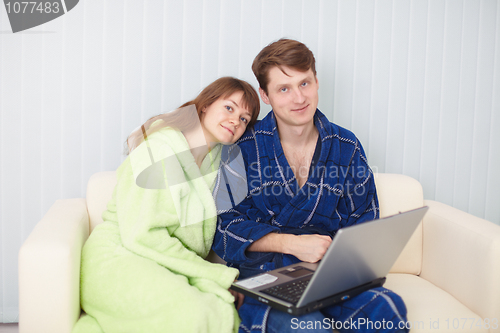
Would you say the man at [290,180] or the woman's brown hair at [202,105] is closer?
the man at [290,180]

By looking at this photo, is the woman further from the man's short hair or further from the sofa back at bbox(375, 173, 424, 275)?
the sofa back at bbox(375, 173, 424, 275)

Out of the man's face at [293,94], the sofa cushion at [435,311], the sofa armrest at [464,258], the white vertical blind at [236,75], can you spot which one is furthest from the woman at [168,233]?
the sofa armrest at [464,258]

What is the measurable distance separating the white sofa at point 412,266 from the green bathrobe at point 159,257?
9 cm

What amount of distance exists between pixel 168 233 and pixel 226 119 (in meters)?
0.51

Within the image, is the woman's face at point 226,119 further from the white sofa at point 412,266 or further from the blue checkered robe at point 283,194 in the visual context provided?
the white sofa at point 412,266

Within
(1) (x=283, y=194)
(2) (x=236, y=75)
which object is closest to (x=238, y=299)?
(1) (x=283, y=194)

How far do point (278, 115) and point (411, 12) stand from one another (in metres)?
1.04

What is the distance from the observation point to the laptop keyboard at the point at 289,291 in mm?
1038

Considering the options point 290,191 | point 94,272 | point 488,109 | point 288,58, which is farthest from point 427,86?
point 94,272

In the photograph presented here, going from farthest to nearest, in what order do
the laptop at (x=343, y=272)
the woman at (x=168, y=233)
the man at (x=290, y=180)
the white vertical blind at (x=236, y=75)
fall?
the white vertical blind at (x=236, y=75), the man at (x=290, y=180), the woman at (x=168, y=233), the laptop at (x=343, y=272)

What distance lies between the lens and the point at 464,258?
141 centimetres

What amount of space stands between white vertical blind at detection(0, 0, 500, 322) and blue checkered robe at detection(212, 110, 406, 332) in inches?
18.4

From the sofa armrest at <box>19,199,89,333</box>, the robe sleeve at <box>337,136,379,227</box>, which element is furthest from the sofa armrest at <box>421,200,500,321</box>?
the sofa armrest at <box>19,199,89,333</box>

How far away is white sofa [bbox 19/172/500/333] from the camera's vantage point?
112 centimetres
